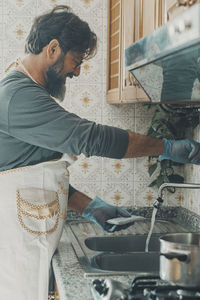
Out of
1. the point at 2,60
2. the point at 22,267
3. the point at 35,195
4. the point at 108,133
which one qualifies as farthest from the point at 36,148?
the point at 2,60

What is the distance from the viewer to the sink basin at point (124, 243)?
76.2 inches

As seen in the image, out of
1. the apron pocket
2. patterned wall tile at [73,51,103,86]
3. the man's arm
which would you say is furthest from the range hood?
patterned wall tile at [73,51,103,86]

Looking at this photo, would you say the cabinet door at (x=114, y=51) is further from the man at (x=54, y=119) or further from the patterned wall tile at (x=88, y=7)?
Result: the man at (x=54, y=119)

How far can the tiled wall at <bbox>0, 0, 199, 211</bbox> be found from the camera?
219 centimetres

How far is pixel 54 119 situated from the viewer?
1468mm

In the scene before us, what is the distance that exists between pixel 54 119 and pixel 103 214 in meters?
0.50

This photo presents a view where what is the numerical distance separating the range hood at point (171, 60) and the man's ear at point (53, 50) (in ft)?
1.05

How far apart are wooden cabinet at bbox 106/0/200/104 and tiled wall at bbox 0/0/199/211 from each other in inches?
2.6

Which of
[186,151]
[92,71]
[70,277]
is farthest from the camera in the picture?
[92,71]

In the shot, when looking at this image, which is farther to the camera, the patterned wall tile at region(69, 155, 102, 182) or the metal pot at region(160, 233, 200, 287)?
the patterned wall tile at region(69, 155, 102, 182)

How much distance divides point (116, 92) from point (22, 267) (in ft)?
2.79

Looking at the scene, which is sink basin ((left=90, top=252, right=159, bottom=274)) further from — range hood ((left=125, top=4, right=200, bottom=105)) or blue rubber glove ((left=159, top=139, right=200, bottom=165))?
range hood ((left=125, top=4, right=200, bottom=105))

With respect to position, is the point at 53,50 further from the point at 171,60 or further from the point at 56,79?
the point at 171,60

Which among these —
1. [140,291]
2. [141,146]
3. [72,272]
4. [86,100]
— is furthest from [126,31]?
[140,291]
